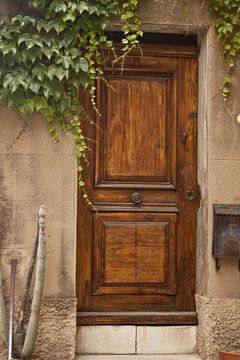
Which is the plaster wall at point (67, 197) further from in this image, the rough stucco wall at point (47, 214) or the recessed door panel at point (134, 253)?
the recessed door panel at point (134, 253)

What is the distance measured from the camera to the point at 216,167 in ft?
17.6

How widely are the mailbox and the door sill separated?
518 mm

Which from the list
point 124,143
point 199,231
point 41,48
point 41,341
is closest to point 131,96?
point 124,143

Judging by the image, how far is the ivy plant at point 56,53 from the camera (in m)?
5.00

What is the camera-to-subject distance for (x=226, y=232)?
17.5ft

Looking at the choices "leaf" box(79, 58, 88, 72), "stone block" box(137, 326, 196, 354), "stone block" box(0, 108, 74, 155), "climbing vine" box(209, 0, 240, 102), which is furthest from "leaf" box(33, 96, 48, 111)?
"stone block" box(137, 326, 196, 354)

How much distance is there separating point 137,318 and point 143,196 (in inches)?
38.7

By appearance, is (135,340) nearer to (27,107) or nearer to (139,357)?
(139,357)

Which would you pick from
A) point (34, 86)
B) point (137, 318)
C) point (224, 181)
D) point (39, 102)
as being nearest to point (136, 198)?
point (224, 181)

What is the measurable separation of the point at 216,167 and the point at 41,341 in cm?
192

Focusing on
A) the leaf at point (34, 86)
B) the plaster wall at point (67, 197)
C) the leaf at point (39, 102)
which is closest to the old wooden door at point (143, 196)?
the plaster wall at point (67, 197)

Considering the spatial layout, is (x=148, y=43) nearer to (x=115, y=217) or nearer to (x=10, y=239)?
(x=115, y=217)

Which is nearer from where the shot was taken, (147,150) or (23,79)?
(23,79)

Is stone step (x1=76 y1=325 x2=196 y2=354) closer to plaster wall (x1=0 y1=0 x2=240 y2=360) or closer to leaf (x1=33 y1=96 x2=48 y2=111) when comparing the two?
plaster wall (x1=0 y1=0 x2=240 y2=360)
